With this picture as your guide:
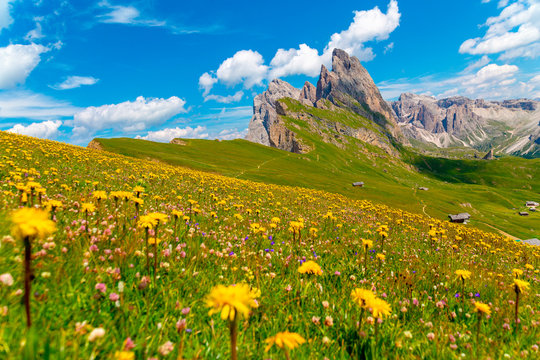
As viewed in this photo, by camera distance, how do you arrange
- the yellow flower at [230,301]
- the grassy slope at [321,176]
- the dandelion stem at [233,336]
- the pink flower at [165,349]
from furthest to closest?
the grassy slope at [321,176]
the pink flower at [165,349]
the yellow flower at [230,301]
the dandelion stem at [233,336]

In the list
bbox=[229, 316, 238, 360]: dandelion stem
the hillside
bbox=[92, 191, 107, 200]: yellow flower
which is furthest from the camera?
bbox=[92, 191, 107, 200]: yellow flower

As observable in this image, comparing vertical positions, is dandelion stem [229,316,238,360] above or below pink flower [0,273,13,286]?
below

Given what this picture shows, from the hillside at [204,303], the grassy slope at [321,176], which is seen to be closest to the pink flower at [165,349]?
the hillside at [204,303]

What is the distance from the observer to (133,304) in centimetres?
297

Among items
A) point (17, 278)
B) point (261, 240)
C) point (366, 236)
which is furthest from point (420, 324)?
point (366, 236)

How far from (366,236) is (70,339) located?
1043cm

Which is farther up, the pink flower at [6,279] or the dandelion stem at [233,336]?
the pink flower at [6,279]

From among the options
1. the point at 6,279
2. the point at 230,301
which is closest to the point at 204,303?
the point at 230,301

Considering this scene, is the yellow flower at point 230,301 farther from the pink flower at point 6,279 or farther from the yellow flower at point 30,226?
the pink flower at point 6,279

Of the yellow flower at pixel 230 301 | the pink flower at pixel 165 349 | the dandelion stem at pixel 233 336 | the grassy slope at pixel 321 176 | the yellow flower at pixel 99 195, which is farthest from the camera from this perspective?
the grassy slope at pixel 321 176

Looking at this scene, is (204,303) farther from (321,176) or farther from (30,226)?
(321,176)

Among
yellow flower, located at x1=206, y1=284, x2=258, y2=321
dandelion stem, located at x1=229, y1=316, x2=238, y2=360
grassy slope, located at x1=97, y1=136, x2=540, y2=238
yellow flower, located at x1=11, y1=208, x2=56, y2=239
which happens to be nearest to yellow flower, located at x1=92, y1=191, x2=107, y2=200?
yellow flower, located at x1=11, y1=208, x2=56, y2=239

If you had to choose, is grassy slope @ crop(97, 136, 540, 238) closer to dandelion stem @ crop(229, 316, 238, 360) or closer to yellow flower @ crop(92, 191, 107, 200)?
yellow flower @ crop(92, 191, 107, 200)

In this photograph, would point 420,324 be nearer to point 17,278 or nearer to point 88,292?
point 88,292
